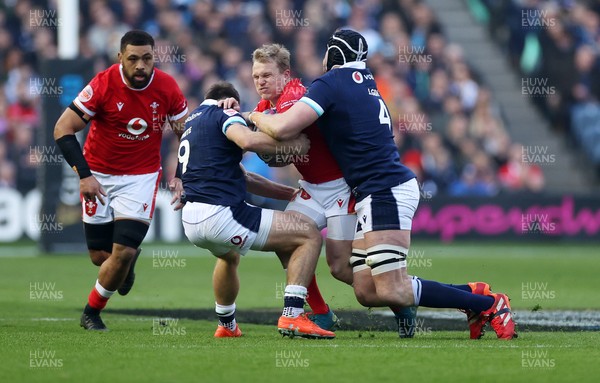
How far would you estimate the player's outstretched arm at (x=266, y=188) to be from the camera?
9.50 meters

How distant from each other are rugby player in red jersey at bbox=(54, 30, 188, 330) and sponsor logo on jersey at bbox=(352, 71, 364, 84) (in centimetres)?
219

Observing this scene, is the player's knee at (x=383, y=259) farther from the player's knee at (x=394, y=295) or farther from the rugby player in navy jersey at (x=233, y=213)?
the rugby player in navy jersey at (x=233, y=213)

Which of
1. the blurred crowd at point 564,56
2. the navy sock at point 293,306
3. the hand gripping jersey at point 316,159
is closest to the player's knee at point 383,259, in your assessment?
the navy sock at point 293,306

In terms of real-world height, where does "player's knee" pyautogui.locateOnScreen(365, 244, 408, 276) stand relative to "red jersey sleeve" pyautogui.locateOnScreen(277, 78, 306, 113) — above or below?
below

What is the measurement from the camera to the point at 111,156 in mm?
10570

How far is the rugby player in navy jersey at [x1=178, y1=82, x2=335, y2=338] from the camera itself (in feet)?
28.5

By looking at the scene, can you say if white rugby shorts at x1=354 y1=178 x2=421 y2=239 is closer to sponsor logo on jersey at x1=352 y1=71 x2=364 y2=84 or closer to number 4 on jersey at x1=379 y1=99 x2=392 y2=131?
number 4 on jersey at x1=379 y1=99 x2=392 y2=131

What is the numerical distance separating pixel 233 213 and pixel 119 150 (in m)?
2.21

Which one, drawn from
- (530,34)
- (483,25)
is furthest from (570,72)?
(483,25)

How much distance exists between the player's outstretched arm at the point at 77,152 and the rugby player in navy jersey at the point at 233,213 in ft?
3.62

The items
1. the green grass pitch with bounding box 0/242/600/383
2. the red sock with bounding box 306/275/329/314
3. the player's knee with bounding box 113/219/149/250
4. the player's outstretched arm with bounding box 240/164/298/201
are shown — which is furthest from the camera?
the player's knee with bounding box 113/219/149/250

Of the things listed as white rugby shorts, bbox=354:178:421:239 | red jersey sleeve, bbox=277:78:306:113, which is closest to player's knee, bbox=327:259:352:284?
white rugby shorts, bbox=354:178:421:239

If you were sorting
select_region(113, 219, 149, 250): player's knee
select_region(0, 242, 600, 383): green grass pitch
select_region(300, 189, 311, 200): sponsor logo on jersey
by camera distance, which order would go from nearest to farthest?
select_region(0, 242, 600, 383): green grass pitch → select_region(300, 189, 311, 200): sponsor logo on jersey → select_region(113, 219, 149, 250): player's knee

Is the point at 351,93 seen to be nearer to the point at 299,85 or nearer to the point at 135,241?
the point at 299,85
